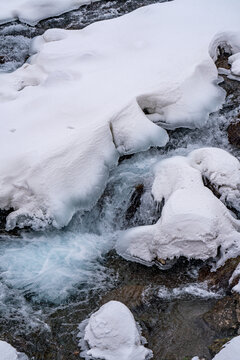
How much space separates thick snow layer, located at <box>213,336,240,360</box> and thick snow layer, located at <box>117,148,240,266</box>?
3.71 feet

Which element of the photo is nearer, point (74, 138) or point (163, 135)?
point (74, 138)

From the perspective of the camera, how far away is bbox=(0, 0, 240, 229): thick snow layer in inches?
205

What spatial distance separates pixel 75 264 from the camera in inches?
185

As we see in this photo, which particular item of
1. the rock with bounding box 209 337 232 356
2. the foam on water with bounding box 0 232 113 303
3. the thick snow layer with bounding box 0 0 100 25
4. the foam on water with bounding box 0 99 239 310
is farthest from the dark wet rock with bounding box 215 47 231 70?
the rock with bounding box 209 337 232 356

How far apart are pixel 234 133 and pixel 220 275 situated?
2.43 m

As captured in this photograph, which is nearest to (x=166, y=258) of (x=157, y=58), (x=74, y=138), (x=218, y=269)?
(x=218, y=269)

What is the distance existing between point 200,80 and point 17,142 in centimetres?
299

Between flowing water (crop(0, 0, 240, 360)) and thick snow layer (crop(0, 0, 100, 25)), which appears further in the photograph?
thick snow layer (crop(0, 0, 100, 25))

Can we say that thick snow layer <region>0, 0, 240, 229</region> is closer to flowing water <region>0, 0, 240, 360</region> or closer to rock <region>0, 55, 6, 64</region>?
flowing water <region>0, 0, 240, 360</region>

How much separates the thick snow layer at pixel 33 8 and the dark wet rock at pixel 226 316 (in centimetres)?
717

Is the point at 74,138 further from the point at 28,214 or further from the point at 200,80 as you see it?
the point at 200,80

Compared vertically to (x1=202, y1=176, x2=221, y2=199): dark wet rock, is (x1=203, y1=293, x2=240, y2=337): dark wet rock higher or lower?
lower

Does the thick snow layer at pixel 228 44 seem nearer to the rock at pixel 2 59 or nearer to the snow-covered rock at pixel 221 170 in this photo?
the snow-covered rock at pixel 221 170

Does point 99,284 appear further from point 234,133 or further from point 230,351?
point 234,133
